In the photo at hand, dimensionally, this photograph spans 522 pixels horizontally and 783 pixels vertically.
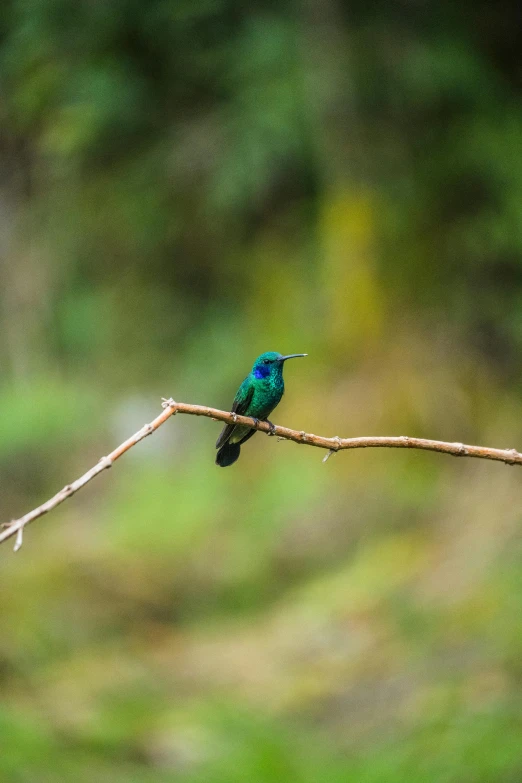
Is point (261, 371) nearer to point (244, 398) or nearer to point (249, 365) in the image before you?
point (244, 398)

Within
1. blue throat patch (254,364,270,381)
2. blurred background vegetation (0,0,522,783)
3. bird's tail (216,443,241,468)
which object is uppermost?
blurred background vegetation (0,0,522,783)

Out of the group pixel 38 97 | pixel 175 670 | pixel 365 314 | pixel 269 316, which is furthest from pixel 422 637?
pixel 38 97

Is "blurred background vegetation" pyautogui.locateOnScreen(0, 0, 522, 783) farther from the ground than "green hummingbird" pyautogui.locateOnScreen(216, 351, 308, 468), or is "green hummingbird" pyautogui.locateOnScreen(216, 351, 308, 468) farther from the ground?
"blurred background vegetation" pyautogui.locateOnScreen(0, 0, 522, 783)

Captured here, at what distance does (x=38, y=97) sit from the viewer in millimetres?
7988

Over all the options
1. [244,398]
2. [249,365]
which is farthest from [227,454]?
[249,365]

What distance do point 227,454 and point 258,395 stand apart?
0.24 metres

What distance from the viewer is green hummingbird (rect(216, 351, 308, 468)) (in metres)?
2.93

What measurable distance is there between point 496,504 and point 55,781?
14.7ft

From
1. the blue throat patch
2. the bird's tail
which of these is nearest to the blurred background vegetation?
the bird's tail

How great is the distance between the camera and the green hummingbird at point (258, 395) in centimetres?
293

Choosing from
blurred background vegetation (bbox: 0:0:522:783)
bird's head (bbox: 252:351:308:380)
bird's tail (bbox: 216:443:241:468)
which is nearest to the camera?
bird's tail (bbox: 216:443:241:468)

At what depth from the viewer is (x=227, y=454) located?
2.92 m

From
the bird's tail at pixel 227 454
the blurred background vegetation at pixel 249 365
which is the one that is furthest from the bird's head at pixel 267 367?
the blurred background vegetation at pixel 249 365

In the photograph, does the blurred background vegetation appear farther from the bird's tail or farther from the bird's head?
the bird's head
